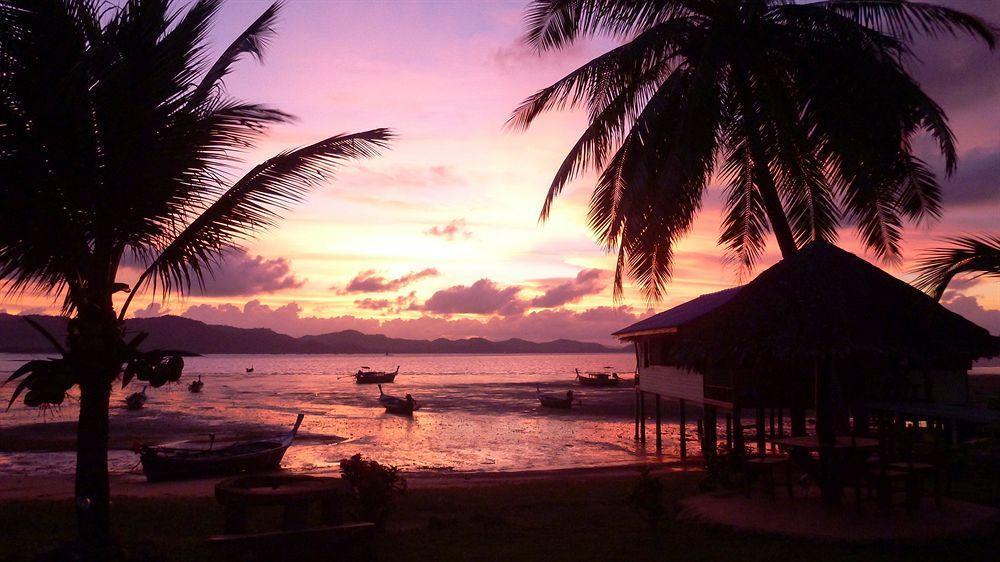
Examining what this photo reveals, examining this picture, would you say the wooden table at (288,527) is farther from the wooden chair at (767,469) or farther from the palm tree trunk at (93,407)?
the wooden chair at (767,469)

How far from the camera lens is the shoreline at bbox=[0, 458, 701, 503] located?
18969 mm

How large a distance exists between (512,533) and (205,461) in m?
15.3

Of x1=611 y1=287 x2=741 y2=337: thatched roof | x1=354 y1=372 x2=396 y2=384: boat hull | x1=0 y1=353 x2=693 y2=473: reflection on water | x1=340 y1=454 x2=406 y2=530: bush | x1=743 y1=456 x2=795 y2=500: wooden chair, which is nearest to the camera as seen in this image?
x1=340 y1=454 x2=406 y2=530: bush

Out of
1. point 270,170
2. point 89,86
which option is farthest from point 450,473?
point 89,86

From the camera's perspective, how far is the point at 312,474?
69.7ft

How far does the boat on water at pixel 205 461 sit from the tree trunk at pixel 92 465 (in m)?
16.0

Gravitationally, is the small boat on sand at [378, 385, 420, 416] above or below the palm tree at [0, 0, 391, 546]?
below

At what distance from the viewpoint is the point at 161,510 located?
13.5m

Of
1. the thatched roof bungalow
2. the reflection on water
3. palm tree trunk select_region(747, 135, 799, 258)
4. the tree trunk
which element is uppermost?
palm tree trunk select_region(747, 135, 799, 258)

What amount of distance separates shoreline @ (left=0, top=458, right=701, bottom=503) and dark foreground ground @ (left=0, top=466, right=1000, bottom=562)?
11.3 ft

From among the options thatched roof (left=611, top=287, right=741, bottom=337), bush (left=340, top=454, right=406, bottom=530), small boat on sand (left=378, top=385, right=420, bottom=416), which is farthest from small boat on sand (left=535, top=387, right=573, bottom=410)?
bush (left=340, top=454, right=406, bottom=530)

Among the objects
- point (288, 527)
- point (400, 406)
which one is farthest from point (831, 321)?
point (400, 406)

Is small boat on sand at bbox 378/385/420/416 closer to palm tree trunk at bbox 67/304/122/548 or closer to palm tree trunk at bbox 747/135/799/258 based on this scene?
palm tree trunk at bbox 747/135/799/258

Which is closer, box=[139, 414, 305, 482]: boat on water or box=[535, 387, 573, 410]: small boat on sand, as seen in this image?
box=[139, 414, 305, 482]: boat on water
